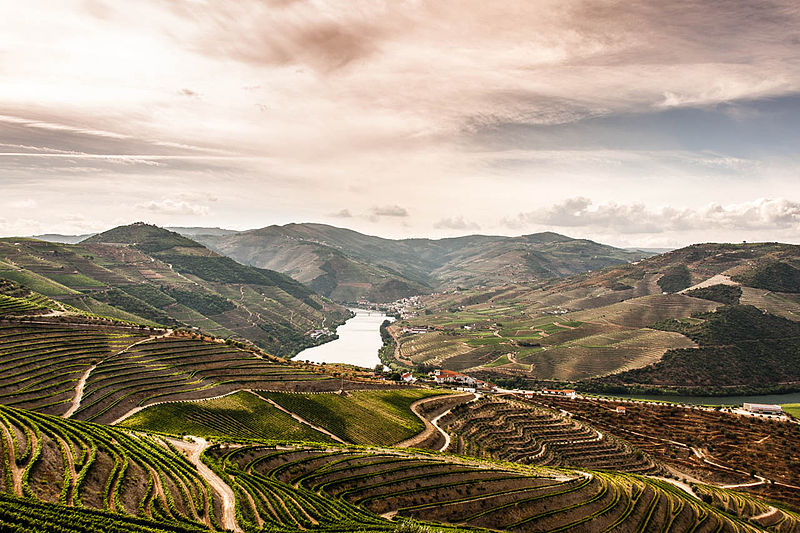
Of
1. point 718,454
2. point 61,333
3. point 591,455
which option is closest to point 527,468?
point 591,455

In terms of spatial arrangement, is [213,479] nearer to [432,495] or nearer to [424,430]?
[432,495]

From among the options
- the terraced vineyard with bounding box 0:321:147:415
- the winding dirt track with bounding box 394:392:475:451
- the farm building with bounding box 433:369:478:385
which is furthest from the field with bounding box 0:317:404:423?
the farm building with bounding box 433:369:478:385

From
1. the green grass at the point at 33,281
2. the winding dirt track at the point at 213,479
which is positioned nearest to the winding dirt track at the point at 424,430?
the winding dirt track at the point at 213,479

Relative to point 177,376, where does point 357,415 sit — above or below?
below

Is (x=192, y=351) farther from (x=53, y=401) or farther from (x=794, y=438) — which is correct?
(x=794, y=438)

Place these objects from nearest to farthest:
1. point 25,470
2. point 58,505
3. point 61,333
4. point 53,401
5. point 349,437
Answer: point 58,505, point 25,470, point 53,401, point 349,437, point 61,333

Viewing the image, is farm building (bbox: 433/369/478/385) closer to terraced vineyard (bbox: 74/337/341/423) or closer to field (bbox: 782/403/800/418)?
terraced vineyard (bbox: 74/337/341/423)

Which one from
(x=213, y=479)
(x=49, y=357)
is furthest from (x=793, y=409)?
(x=49, y=357)
